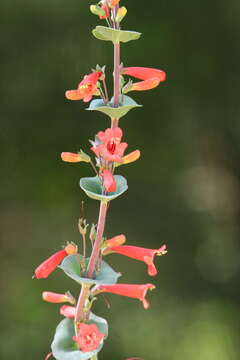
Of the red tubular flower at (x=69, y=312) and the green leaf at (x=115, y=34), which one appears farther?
the red tubular flower at (x=69, y=312)

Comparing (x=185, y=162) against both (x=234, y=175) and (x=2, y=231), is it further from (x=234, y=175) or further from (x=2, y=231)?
(x=2, y=231)

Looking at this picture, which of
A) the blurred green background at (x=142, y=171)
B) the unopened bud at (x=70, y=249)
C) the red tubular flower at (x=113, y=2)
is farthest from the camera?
the blurred green background at (x=142, y=171)

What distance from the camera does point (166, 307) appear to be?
10.4 feet

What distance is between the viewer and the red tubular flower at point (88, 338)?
0.78m

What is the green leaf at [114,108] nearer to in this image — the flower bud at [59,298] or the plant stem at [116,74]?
the plant stem at [116,74]

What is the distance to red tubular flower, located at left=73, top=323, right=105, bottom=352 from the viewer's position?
2.56 ft

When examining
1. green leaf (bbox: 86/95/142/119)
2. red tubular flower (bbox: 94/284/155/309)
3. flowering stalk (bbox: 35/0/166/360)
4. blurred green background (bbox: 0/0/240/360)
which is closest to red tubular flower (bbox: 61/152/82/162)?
flowering stalk (bbox: 35/0/166/360)

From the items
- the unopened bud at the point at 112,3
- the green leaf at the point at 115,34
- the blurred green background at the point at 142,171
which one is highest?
the unopened bud at the point at 112,3

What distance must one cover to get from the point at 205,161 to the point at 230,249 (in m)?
0.51

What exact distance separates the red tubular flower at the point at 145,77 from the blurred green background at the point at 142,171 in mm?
1915

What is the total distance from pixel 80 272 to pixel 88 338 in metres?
0.10

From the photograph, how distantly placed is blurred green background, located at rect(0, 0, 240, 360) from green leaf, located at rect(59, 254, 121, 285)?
206 centimetres

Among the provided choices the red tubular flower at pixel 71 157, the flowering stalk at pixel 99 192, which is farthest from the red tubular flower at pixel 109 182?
the red tubular flower at pixel 71 157

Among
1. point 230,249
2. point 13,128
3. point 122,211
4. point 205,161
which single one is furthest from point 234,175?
point 13,128
